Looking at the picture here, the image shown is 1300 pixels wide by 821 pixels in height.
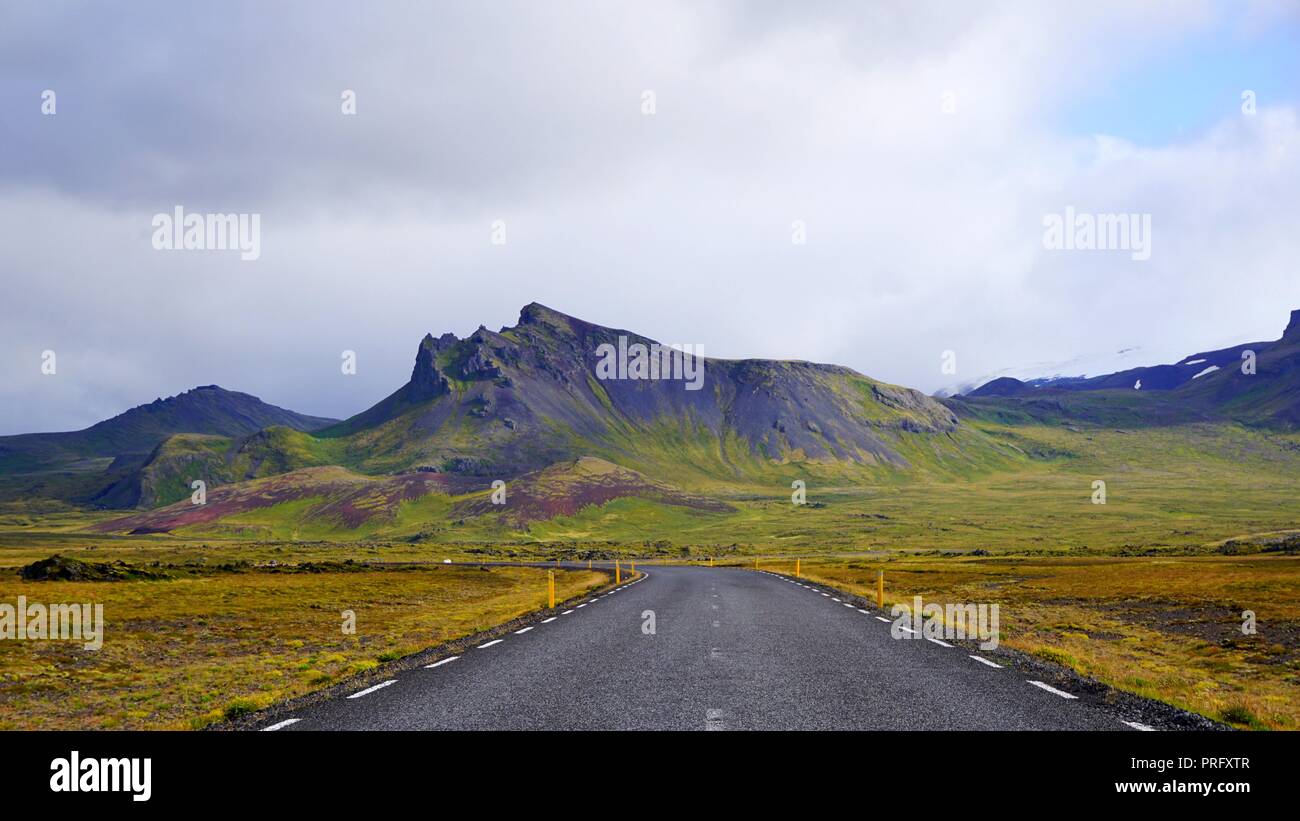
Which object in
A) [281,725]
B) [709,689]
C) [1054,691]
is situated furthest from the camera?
[709,689]

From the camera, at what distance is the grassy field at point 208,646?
1365cm

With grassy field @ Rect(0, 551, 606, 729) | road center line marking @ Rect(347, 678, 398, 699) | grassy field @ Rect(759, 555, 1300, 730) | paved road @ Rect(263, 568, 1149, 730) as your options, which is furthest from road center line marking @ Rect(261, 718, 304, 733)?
grassy field @ Rect(759, 555, 1300, 730)

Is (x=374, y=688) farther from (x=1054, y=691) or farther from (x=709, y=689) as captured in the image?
(x=1054, y=691)

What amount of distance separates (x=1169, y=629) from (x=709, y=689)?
2197 centimetres

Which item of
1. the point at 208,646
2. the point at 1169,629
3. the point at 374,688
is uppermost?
the point at 374,688

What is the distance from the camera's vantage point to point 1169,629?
27.2 metres

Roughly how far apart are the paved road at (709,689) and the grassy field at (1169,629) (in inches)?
104

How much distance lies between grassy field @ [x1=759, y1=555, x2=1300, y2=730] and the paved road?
2.65m

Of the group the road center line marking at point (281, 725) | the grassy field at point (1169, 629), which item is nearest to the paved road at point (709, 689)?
the road center line marking at point (281, 725)

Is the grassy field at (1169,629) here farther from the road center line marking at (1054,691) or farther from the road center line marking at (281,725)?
the road center line marking at (281,725)

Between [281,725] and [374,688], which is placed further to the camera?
[374,688]

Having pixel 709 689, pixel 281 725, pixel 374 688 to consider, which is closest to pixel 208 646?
pixel 374 688

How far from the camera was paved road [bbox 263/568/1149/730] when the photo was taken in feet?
32.7
